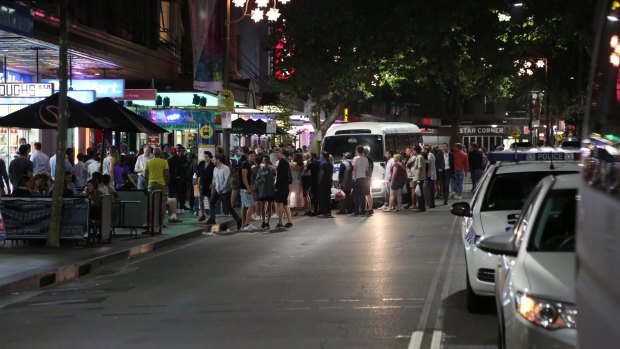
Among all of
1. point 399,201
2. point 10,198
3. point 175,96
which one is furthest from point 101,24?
point 10,198

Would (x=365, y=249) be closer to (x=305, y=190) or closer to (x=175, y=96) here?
(x=305, y=190)

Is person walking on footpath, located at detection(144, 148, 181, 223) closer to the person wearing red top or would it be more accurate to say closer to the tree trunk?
the tree trunk

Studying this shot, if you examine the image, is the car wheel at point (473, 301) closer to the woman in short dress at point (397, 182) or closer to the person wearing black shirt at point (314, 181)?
the person wearing black shirt at point (314, 181)

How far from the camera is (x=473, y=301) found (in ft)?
31.3

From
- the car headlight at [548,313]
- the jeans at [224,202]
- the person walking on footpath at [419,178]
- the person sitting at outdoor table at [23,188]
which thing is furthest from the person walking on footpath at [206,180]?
the car headlight at [548,313]

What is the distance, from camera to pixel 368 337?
846 centimetres

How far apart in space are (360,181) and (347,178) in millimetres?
Answer: 551

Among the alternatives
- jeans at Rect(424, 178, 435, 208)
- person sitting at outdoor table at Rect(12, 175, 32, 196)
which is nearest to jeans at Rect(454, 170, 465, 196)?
jeans at Rect(424, 178, 435, 208)

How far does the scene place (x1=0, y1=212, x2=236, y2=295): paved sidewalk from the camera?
1288 cm

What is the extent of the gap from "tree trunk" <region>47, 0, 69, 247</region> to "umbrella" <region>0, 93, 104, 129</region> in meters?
0.97

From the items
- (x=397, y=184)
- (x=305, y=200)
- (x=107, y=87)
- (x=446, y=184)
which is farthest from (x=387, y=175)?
(x=107, y=87)

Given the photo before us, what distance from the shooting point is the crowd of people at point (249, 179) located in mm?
20391

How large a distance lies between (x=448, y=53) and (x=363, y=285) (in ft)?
43.6

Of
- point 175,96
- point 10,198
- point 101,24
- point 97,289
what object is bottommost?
point 97,289
